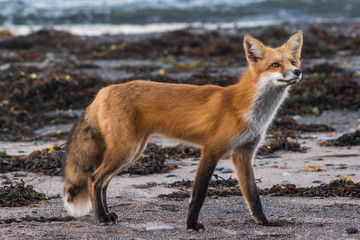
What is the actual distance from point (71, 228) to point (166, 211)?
1.02m

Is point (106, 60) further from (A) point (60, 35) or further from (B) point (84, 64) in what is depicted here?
(A) point (60, 35)

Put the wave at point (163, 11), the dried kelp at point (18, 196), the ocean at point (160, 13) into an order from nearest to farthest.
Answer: the dried kelp at point (18, 196), the ocean at point (160, 13), the wave at point (163, 11)

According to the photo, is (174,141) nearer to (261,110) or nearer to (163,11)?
(261,110)

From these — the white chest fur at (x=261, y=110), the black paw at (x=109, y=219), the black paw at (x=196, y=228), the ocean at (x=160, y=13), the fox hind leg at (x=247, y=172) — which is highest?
the white chest fur at (x=261, y=110)

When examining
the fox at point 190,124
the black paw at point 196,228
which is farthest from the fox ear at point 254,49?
the black paw at point 196,228

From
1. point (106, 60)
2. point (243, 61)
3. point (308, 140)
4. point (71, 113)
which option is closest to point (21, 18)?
point (106, 60)

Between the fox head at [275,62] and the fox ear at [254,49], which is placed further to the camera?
the fox ear at [254,49]

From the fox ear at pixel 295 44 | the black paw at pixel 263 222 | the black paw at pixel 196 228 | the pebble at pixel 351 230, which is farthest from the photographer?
the fox ear at pixel 295 44

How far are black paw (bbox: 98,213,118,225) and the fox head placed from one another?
1.87 meters

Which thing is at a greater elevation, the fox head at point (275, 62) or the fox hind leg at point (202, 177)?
the fox head at point (275, 62)

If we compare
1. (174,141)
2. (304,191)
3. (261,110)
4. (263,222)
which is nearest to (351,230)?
(263,222)

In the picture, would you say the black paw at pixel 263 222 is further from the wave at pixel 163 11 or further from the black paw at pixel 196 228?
the wave at pixel 163 11

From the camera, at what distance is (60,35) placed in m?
22.4

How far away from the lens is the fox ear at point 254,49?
4.98 meters
